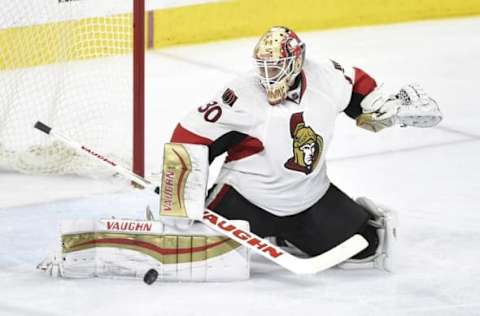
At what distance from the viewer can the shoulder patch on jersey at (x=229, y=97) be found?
367cm

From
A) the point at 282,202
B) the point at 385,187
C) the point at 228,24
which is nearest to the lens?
the point at 282,202

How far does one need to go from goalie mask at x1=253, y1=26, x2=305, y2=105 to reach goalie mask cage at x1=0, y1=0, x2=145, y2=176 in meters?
0.96

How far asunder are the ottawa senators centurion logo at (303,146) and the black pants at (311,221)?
0.50ft

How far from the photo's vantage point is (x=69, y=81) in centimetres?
502

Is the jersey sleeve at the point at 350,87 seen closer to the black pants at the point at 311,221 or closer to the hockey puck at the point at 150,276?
the black pants at the point at 311,221

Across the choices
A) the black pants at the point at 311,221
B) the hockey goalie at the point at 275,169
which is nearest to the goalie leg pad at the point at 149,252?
the hockey goalie at the point at 275,169

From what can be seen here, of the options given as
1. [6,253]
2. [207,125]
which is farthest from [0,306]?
[207,125]

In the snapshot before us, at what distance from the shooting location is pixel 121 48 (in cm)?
499

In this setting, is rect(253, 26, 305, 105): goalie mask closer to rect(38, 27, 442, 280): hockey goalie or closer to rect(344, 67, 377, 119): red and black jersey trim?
rect(38, 27, 442, 280): hockey goalie

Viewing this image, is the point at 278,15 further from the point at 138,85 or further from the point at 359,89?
the point at 359,89

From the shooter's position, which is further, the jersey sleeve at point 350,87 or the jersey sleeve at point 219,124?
the jersey sleeve at point 350,87

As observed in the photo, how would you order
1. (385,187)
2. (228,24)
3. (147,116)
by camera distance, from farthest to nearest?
1. (228,24)
2. (147,116)
3. (385,187)

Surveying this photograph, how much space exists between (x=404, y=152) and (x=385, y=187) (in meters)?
0.49

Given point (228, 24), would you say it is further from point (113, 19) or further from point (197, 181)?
point (197, 181)
